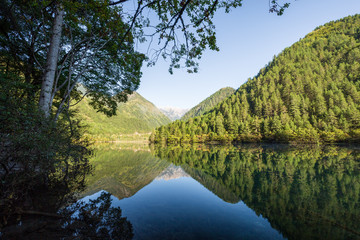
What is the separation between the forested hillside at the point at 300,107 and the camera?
2159 inches

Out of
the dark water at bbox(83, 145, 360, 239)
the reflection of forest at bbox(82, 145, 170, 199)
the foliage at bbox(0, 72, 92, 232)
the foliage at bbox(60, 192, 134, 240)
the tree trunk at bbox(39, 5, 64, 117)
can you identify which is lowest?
the reflection of forest at bbox(82, 145, 170, 199)

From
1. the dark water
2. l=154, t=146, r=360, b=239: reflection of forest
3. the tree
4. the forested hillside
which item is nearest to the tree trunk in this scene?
the tree

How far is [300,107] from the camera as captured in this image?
77.4 m

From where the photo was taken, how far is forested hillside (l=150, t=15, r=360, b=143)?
2159 inches

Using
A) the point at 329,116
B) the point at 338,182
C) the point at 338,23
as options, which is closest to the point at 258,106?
the point at 329,116

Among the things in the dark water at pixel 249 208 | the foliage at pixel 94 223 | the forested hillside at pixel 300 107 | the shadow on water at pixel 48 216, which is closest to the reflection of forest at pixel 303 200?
the dark water at pixel 249 208

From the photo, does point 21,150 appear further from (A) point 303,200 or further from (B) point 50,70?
(A) point 303,200

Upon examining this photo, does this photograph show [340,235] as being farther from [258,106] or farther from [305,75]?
[305,75]

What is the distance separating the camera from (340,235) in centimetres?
418

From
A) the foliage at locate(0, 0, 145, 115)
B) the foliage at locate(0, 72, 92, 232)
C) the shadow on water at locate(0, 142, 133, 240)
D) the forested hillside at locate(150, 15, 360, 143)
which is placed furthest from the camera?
the forested hillside at locate(150, 15, 360, 143)

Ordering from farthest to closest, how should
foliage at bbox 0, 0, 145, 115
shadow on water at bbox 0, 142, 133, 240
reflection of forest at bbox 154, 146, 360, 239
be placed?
foliage at bbox 0, 0, 145, 115 → reflection of forest at bbox 154, 146, 360, 239 → shadow on water at bbox 0, 142, 133, 240

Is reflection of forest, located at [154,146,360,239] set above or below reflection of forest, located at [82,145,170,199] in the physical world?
above

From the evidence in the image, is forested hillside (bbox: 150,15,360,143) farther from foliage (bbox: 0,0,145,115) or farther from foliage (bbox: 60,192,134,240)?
foliage (bbox: 60,192,134,240)

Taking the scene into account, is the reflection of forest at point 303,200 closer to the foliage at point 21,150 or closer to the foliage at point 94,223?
the foliage at point 94,223
